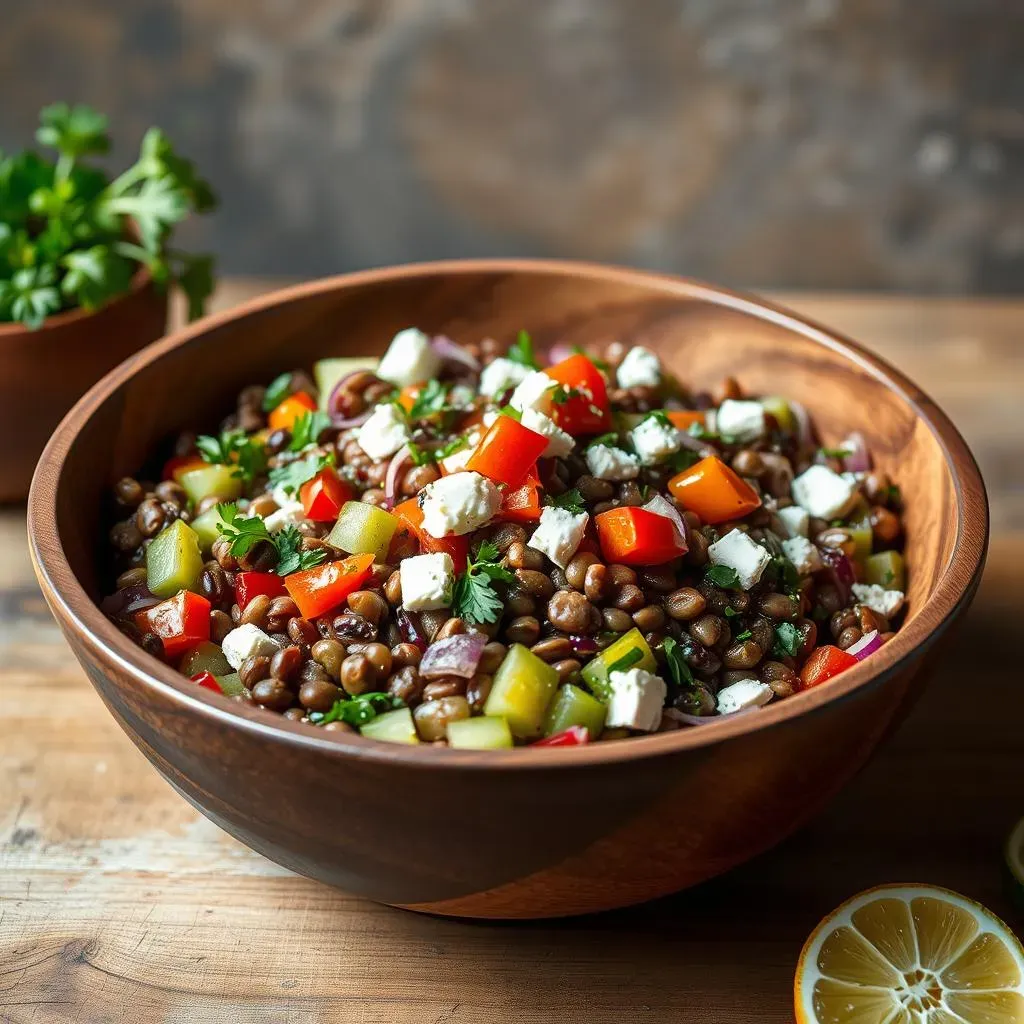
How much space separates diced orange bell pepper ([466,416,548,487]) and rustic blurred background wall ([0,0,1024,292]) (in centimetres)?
393

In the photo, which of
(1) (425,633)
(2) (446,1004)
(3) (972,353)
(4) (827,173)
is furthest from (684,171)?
(2) (446,1004)

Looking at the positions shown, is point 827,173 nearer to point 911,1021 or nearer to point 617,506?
point 617,506

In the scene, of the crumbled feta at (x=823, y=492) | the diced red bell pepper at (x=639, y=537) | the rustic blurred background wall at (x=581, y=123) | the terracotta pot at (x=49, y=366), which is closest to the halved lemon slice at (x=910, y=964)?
the diced red bell pepper at (x=639, y=537)

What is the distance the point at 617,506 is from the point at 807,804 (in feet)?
2.41

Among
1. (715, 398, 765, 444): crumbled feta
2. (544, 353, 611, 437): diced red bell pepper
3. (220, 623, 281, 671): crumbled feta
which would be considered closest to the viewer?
(220, 623, 281, 671): crumbled feta

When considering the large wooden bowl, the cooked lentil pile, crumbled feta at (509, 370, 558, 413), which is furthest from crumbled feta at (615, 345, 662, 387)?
the large wooden bowl

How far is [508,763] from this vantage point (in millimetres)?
2016

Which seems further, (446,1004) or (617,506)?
(617,506)

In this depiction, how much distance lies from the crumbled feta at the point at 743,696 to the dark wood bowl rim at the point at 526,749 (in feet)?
0.71

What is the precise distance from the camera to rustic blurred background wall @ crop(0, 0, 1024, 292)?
5.93 m

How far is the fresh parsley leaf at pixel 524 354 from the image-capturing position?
3277mm

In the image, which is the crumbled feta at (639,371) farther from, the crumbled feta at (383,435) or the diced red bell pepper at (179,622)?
the diced red bell pepper at (179,622)

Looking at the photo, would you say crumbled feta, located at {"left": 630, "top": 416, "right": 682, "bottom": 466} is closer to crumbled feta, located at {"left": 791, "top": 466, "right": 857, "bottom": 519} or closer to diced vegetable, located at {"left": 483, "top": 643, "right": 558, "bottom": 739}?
crumbled feta, located at {"left": 791, "top": 466, "right": 857, "bottom": 519}

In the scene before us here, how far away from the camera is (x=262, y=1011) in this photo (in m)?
2.42
